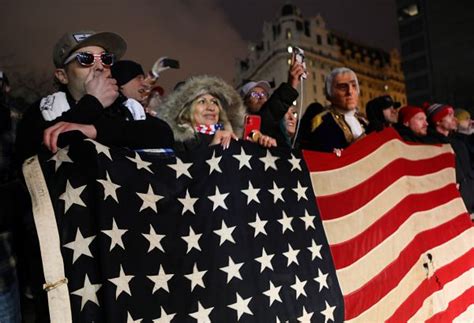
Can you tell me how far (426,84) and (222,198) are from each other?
57.1 meters

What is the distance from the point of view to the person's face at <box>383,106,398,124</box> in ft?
16.0

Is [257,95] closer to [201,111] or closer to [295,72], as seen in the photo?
[295,72]

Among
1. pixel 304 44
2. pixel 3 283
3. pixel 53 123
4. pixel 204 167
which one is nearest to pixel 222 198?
pixel 204 167

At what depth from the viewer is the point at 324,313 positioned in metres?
2.94

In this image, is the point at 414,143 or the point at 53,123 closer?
the point at 53,123

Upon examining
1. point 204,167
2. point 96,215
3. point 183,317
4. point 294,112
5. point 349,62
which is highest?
point 349,62

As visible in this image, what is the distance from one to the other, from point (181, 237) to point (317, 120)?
2.42 metres

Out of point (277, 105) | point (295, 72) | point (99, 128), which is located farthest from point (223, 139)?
point (295, 72)

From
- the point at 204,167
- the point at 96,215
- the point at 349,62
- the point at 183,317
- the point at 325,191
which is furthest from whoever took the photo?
the point at 349,62

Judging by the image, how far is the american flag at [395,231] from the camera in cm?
340

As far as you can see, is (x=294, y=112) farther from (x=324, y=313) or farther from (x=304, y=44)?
(x=304, y=44)

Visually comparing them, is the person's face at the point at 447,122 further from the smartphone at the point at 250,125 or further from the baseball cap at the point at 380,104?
the smartphone at the point at 250,125

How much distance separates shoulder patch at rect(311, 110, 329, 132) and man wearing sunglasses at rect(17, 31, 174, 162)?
78.9 inches

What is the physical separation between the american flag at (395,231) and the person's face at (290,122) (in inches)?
24.9
